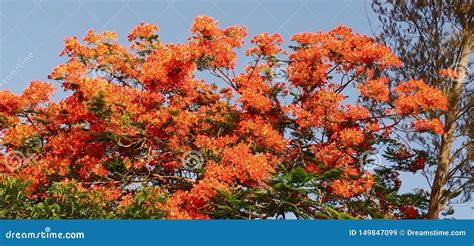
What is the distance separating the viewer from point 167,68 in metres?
9.80

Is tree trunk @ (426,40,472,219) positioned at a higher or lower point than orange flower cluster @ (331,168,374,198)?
higher

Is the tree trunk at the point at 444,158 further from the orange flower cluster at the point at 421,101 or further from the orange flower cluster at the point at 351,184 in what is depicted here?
the orange flower cluster at the point at 351,184

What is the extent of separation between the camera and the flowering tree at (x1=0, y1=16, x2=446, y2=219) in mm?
8539

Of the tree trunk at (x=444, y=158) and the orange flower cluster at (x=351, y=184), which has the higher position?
the tree trunk at (x=444, y=158)

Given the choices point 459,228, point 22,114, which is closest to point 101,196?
point 22,114

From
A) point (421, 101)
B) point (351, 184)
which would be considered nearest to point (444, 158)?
point (421, 101)

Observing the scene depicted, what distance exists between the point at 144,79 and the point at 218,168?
6.72ft

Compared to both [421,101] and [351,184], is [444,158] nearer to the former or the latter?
[421,101]

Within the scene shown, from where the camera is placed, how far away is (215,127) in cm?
1018

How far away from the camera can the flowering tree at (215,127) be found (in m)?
8.54

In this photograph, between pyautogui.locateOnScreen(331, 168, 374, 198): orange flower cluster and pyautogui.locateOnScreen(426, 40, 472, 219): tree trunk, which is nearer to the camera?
pyautogui.locateOnScreen(331, 168, 374, 198): orange flower cluster

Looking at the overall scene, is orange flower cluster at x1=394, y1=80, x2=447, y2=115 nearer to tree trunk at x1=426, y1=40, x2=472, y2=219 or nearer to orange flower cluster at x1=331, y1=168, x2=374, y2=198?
tree trunk at x1=426, y1=40, x2=472, y2=219

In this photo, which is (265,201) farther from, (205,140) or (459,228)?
(459,228)

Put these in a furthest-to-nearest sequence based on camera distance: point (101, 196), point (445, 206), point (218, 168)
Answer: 1. point (445, 206)
2. point (218, 168)
3. point (101, 196)
